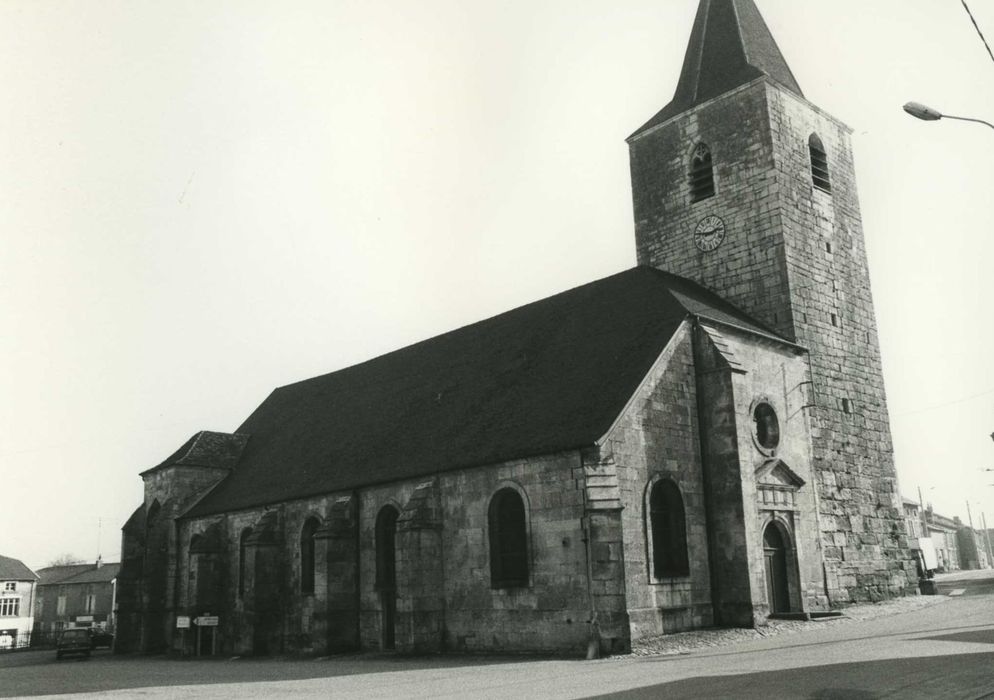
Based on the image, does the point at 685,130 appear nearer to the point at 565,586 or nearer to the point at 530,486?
the point at 530,486

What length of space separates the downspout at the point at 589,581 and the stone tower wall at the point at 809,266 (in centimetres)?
844

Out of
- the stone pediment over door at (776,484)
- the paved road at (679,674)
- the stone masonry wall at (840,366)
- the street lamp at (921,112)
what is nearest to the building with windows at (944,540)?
the stone masonry wall at (840,366)

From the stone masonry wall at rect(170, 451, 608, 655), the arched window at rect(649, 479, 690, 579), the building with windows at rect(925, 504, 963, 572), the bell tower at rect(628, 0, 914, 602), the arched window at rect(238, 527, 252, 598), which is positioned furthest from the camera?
the building with windows at rect(925, 504, 963, 572)

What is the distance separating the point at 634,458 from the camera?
2030cm

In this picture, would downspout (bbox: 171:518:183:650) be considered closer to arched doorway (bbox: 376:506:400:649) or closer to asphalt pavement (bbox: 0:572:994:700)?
asphalt pavement (bbox: 0:572:994:700)

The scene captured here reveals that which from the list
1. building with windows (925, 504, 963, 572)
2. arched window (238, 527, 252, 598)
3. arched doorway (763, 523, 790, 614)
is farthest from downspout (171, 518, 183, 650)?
building with windows (925, 504, 963, 572)

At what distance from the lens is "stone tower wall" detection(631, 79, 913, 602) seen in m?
25.2

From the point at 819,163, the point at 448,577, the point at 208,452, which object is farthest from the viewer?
the point at 208,452

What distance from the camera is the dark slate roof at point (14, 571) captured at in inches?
2653

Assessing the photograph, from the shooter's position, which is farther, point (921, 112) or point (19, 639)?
point (19, 639)

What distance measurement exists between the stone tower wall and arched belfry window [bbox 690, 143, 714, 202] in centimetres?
22

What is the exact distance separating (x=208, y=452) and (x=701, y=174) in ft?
72.2

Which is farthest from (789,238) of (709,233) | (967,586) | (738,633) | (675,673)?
(967,586)

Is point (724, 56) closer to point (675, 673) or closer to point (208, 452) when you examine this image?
point (675, 673)
